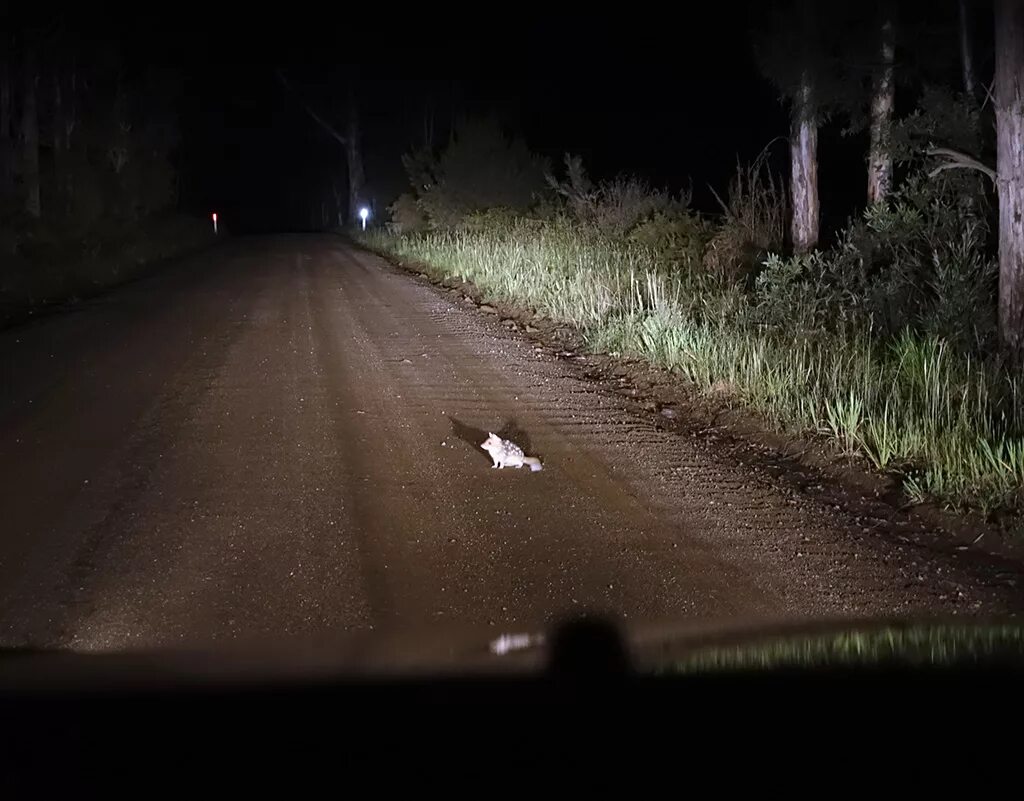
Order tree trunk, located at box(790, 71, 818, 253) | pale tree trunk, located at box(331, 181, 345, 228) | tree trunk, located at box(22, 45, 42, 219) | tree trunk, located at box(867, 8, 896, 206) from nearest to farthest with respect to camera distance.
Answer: tree trunk, located at box(867, 8, 896, 206), tree trunk, located at box(790, 71, 818, 253), tree trunk, located at box(22, 45, 42, 219), pale tree trunk, located at box(331, 181, 345, 228)

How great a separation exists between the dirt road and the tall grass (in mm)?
899

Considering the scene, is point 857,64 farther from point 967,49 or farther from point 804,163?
point 804,163

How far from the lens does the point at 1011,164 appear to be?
33.3 feet

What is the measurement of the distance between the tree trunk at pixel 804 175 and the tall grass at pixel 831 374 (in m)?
2.95

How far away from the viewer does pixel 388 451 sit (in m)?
8.81

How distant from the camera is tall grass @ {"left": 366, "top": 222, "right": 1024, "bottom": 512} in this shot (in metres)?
7.50

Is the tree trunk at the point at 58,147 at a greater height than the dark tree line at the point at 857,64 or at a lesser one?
greater

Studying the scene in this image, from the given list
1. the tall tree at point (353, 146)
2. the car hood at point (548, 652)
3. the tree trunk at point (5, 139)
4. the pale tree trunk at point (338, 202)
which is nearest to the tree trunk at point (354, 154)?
the tall tree at point (353, 146)

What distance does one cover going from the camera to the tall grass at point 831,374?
24.6ft

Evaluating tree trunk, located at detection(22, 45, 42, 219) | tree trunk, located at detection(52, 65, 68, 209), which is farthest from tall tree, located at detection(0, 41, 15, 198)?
tree trunk, located at detection(52, 65, 68, 209)

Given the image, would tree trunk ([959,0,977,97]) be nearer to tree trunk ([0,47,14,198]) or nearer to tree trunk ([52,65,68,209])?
tree trunk ([0,47,14,198])

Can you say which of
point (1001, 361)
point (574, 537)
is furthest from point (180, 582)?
point (1001, 361)

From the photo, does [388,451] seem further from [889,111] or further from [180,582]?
[889,111]

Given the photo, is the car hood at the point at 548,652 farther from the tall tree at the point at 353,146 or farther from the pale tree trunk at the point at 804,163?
the tall tree at the point at 353,146
